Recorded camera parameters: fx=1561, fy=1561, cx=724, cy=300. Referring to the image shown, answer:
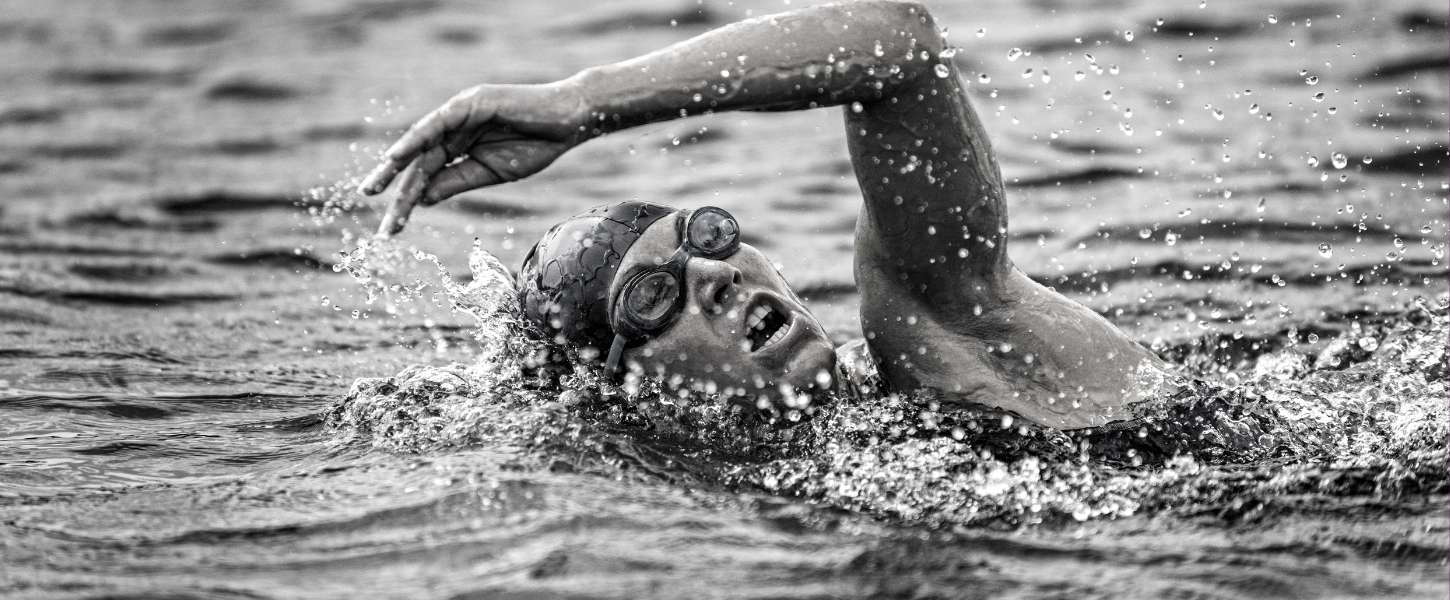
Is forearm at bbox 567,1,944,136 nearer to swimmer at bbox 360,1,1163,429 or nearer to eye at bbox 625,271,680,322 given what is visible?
swimmer at bbox 360,1,1163,429

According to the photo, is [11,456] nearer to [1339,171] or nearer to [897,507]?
[897,507]

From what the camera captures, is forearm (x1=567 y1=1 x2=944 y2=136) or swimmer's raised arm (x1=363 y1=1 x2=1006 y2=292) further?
forearm (x1=567 y1=1 x2=944 y2=136)

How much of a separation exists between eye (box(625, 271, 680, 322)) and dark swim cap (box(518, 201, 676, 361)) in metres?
0.09

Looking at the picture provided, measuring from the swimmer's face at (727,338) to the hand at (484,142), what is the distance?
3.21 ft

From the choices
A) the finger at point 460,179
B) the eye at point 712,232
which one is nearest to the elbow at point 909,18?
the eye at point 712,232

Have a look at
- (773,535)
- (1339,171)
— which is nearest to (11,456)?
(773,535)

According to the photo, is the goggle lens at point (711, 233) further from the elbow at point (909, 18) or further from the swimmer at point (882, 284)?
the elbow at point (909, 18)

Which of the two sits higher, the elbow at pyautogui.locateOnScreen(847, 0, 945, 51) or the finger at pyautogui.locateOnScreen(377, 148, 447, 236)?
the elbow at pyautogui.locateOnScreen(847, 0, 945, 51)

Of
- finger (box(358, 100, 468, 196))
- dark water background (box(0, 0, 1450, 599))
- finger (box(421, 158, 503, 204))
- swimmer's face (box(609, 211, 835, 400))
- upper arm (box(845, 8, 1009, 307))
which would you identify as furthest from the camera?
swimmer's face (box(609, 211, 835, 400))

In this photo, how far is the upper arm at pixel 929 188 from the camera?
4.14 meters

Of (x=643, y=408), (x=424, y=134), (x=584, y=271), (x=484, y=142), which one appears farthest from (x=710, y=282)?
(x=424, y=134)

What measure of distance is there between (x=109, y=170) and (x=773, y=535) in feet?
26.4

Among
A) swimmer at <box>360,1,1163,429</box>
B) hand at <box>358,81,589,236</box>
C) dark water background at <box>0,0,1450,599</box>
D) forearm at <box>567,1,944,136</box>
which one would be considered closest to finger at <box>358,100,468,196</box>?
hand at <box>358,81,589,236</box>

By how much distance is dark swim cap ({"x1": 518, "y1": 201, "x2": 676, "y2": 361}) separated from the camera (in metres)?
4.56
